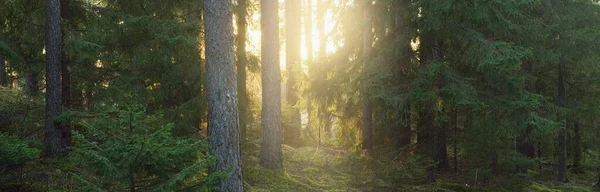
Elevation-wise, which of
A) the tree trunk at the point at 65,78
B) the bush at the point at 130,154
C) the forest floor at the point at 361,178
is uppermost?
the tree trunk at the point at 65,78

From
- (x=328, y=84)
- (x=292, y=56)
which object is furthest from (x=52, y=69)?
(x=292, y=56)

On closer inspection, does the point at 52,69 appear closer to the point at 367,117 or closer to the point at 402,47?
the point at 402,47

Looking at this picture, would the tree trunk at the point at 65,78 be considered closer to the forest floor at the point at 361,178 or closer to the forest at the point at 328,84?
the forest at the point at 328,84

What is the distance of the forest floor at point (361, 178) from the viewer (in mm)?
10898

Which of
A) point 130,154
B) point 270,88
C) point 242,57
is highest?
point 242,57

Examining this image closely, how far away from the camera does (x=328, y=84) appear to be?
14352 mm

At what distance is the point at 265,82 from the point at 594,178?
13.9m

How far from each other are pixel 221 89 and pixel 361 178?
5.79 meters

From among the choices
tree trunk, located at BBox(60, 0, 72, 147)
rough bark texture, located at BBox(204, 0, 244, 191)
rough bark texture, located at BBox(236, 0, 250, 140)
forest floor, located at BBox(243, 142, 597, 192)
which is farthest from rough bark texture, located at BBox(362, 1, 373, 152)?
tree trunk, located at BBox(60, 0, 72, 147)

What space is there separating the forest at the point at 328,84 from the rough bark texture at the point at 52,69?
0.02m

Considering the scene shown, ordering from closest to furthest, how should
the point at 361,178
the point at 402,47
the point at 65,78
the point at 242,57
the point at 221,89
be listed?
the point at 221,89 → the point at 65,78 → the point at 361,178 → the point at 402,47 → the point at 242,57

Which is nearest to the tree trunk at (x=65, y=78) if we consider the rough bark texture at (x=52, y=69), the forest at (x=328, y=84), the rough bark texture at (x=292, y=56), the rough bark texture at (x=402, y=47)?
the forest at (x=328, y=84)

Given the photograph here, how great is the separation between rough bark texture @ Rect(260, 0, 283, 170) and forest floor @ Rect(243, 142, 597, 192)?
54 centimetres

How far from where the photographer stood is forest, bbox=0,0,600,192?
8758mm
